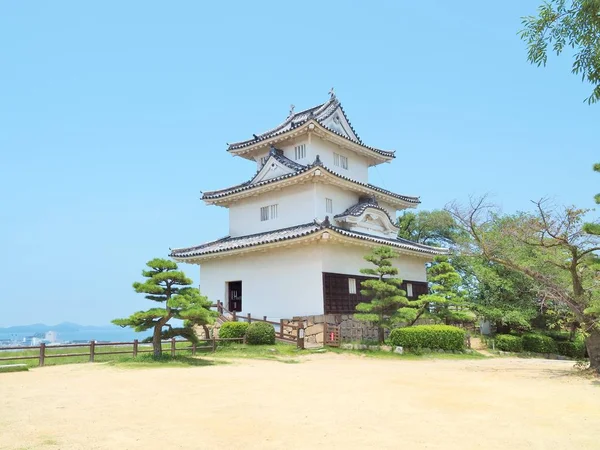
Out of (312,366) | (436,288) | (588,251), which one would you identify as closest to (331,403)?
(312,366)

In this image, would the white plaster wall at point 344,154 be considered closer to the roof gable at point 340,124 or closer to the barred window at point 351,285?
the roof gable at point 340,124

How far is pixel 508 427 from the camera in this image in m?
8.36

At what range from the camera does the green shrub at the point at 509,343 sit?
28891mm

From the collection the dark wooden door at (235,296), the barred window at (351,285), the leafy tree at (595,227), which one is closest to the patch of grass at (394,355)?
the barred window at (351,285)

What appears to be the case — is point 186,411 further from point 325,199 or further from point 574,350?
point 574,350

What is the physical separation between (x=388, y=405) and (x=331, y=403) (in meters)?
1.20

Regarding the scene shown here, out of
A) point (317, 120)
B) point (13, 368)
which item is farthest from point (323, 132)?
point (13, 368)

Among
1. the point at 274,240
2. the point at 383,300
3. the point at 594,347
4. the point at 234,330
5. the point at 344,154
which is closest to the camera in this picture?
the point at 594,347

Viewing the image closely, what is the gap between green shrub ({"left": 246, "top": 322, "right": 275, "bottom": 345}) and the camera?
21570mm

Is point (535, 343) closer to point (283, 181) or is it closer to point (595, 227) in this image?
point (595, 227)

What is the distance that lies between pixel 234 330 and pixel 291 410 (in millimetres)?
13170

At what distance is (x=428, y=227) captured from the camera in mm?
48125

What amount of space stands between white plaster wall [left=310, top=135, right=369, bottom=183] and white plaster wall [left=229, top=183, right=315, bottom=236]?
9.88 ft

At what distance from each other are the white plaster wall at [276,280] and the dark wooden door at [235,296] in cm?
55
